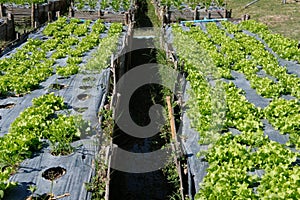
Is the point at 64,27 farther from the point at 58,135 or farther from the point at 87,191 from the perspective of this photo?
the point at 87,191

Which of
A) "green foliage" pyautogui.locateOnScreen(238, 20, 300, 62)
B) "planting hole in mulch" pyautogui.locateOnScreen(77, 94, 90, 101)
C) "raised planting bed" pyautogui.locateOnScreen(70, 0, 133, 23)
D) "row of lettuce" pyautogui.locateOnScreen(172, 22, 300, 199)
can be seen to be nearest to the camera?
"row of lettuce" pyautogui.locateOnScreen(172, 22, 300, 199)

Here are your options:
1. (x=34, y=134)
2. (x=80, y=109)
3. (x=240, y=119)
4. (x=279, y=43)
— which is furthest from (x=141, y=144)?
(x=279, y=43)

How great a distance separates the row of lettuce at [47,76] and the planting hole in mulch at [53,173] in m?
0.49

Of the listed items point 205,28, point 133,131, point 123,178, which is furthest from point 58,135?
point 205,28

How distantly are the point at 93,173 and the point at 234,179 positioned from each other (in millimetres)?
2514

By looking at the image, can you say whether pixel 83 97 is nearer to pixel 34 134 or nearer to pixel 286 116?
pixel 34 134

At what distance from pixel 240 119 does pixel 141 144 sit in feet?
13.1

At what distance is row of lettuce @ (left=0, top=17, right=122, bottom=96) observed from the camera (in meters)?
10.7

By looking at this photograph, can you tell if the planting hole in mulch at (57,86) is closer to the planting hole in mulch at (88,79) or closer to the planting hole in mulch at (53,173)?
the planting hole in mulch at (88,79)

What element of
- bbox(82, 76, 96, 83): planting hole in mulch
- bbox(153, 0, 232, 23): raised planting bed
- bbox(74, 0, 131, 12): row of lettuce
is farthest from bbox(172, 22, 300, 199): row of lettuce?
bbox(74, 0, 131, 12): row of lettuce

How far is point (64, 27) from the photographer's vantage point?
669 inches

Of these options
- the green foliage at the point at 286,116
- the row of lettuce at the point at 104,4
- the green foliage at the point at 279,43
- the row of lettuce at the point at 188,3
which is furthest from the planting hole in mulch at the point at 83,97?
the row of lettuce at the point at 188,3

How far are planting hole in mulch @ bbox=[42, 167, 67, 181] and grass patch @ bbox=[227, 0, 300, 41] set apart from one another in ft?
45.4

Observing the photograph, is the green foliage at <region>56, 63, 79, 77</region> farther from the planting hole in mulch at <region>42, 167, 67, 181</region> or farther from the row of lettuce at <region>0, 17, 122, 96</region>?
the planting hole in mulch at <region>42, 167, 67, 181</region>
